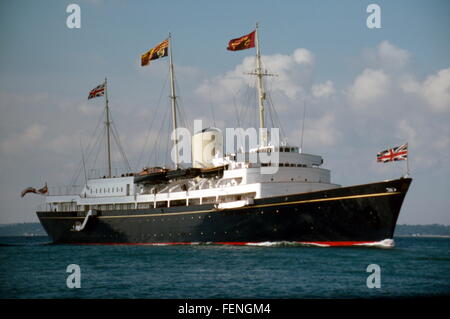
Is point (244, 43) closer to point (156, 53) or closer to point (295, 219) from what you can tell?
point (156, 53)

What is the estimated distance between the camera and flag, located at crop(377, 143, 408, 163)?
34.3 meters

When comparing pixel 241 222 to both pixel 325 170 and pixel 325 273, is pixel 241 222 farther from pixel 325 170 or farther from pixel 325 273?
pixel 325 273

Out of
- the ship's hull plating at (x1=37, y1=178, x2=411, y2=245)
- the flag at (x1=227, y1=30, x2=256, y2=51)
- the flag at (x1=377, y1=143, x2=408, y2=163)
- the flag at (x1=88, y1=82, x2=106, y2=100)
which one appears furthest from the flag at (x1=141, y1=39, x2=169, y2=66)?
the flag at (x1=377, y1=143, x2=408, y2=163)

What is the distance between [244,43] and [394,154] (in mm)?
16370

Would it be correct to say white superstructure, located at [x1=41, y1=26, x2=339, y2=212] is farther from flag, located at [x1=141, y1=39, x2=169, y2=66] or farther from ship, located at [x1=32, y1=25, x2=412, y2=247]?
flag, located at [x1=141, y1=39, x2=169, y2=66]

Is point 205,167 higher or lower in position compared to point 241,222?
higher

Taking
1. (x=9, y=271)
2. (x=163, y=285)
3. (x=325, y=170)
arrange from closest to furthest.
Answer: (x=163, y=285), (x=9, y=271), (x=325, y=170)

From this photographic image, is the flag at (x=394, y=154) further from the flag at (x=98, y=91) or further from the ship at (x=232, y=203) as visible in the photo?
the flag at (x=98, y=91)

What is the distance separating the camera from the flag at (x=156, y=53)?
5228 cm

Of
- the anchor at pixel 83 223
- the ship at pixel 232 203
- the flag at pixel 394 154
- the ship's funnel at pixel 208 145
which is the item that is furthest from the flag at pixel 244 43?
the anchor at pixel 83 223

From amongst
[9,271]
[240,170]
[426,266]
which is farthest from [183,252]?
[426,266]

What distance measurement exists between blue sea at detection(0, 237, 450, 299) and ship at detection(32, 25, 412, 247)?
1.86 metres

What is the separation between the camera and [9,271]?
31828 millimetres
